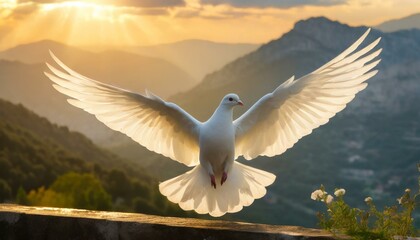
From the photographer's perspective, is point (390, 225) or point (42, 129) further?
point (42, 129)

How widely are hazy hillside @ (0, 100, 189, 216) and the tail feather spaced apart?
48.4 metres

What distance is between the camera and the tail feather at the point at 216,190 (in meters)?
8.34

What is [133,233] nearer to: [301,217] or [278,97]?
[278,97]

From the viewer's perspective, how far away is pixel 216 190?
8445 mm

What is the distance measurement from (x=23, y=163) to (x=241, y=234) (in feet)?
210

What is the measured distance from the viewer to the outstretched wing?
8492mm

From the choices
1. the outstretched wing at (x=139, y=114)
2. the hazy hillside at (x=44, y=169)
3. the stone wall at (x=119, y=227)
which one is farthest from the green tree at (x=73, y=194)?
the stone wall at (x=119, y=227)

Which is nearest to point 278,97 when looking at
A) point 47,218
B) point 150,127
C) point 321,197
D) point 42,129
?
point 150,127

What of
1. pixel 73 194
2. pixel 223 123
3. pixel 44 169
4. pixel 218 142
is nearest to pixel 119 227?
pixel 218 142

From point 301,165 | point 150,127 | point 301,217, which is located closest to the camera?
point 150,127

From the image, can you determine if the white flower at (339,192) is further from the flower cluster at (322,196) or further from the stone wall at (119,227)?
the stone wall at (119,227)

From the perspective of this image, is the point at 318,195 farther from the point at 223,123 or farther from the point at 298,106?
the point at 298,106

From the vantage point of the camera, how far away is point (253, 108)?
845cm

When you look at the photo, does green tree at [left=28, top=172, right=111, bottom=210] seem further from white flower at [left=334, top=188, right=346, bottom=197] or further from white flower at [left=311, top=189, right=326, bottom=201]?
white flower at [left=334, top=188, right=346, bottom=197]
